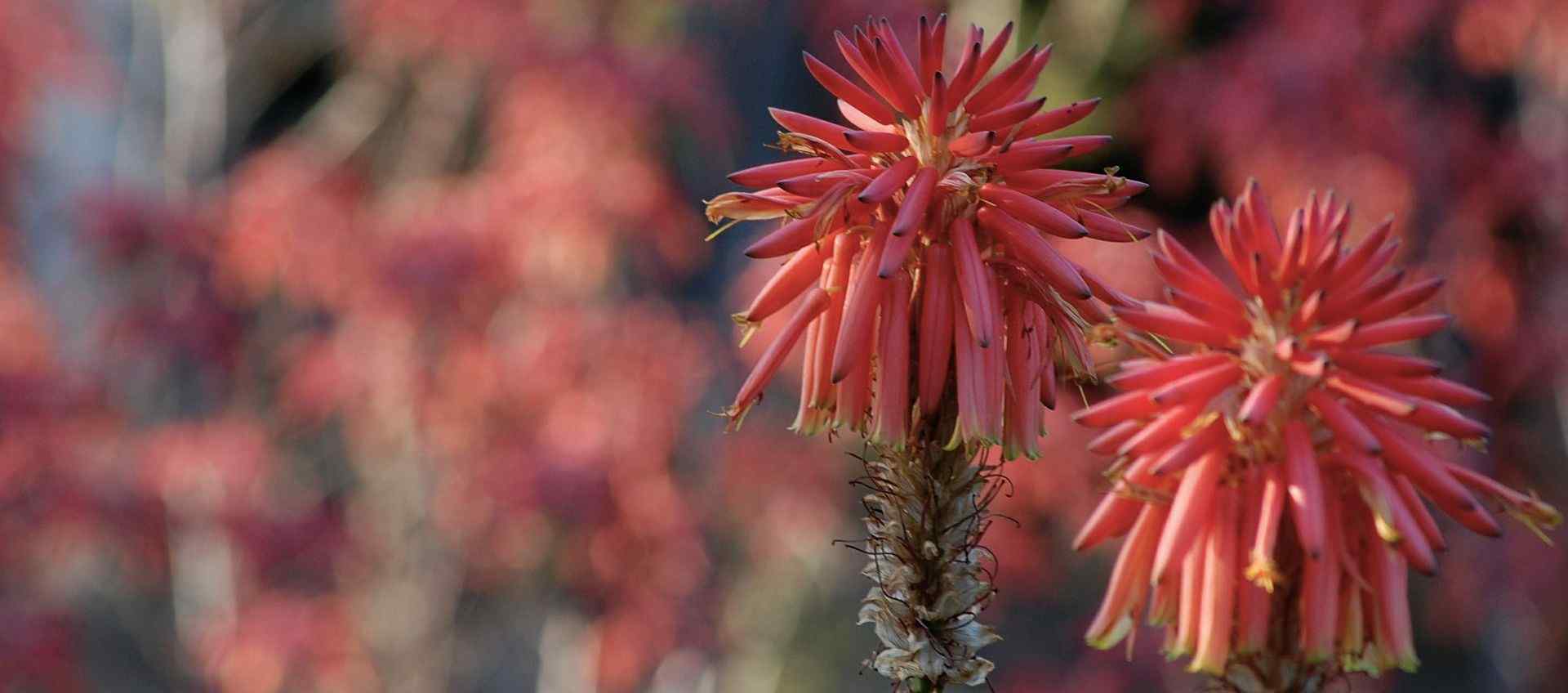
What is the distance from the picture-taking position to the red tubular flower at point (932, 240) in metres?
1.75

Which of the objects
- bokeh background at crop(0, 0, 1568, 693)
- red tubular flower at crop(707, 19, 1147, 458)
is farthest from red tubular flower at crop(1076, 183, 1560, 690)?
bokeh background at crop(0, 0, 1568, 693)

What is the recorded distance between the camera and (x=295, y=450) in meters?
8.42

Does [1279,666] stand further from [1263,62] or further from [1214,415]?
[1263,62]

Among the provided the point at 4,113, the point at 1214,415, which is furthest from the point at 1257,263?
the point at 4,113

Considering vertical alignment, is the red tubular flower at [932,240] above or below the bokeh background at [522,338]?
above

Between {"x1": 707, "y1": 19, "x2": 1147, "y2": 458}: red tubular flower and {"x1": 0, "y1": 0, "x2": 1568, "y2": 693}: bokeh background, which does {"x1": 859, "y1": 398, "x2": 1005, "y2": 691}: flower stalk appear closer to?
{"x1": 707, "y1": 19, "x2": 1147, "y2": 458}: red tubular flower

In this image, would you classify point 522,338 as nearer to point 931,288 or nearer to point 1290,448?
point 931,288

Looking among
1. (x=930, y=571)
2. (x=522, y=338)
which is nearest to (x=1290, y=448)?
(x=930, y=571)

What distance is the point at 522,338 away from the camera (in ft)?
19.0

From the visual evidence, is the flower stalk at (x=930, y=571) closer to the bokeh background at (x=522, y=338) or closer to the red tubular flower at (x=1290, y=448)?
the red tubular flower at (x=1290, y=448)

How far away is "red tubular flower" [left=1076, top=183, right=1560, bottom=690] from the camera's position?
1.76m

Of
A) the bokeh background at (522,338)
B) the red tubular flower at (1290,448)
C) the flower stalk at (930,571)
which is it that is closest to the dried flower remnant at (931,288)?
the flower stalk at (930,571)

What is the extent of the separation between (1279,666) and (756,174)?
97 centimetres

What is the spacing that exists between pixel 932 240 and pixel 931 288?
8 cm
